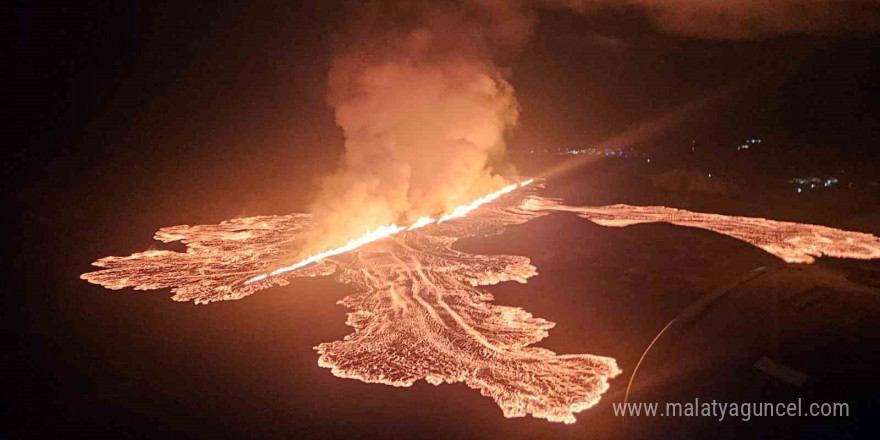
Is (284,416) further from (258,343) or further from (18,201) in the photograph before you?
(18,201)

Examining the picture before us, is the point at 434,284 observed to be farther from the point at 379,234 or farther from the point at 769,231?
the point at 769,231

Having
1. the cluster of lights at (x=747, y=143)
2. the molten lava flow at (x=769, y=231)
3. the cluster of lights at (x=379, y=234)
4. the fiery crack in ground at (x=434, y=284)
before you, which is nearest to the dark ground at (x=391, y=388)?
the fiery crack in ground at (x=434, y=284)

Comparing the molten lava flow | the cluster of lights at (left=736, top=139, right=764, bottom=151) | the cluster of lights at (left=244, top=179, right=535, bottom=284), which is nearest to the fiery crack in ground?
the molten lava flow

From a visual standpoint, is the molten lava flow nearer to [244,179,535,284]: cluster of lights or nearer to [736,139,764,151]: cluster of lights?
[244,179,535,284]: cluster of lights

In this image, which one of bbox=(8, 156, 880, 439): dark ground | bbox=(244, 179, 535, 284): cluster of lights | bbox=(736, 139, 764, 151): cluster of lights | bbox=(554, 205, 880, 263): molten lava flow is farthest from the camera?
bbox=(736, 139, 764, 151): cluster of lights

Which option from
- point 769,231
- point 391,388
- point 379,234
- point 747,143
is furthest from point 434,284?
point 747,143

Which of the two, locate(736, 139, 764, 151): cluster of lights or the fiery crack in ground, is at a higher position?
locate(736, 139, 764, 151): cluster of lights

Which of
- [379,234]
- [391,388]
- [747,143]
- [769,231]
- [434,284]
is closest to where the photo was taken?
[391,388]
